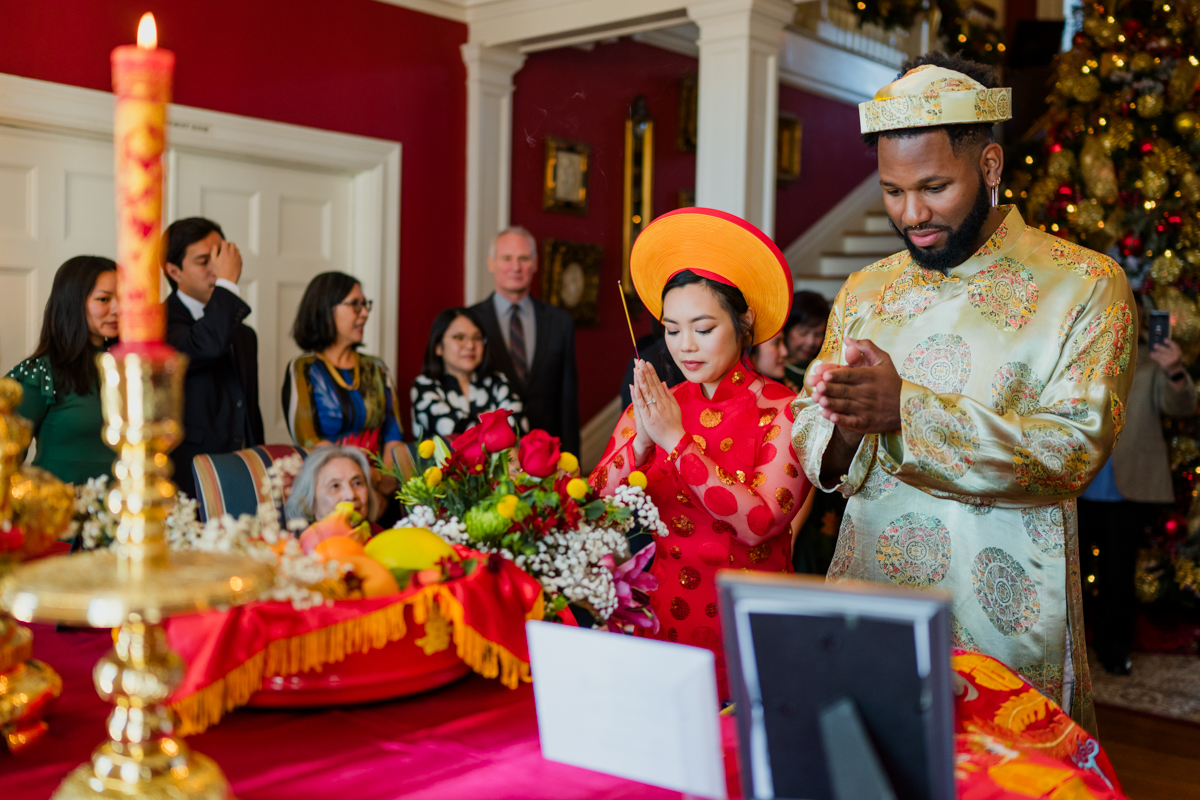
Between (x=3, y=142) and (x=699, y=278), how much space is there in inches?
126

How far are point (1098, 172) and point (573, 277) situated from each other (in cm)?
267

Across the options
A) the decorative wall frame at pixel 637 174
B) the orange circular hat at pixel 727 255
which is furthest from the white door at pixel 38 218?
the orange circular hat at pixel 727 255

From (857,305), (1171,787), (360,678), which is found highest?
(857,305)

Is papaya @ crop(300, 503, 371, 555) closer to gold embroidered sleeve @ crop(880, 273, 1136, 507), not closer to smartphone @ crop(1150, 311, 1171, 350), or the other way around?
gold embroidered sleeve @ crop(880, 273, 1136, 507)

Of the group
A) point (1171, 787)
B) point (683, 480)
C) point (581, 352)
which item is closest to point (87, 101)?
point (581, 352)

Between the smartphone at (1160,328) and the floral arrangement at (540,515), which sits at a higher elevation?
the smartphone at (1160,328)

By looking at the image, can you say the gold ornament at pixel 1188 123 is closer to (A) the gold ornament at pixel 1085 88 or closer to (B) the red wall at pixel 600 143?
(A) the gold ornament at pixel 1085 88

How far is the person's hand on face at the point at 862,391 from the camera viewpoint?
1.28m

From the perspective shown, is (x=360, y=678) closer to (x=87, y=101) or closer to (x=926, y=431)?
(x=926, y=431)

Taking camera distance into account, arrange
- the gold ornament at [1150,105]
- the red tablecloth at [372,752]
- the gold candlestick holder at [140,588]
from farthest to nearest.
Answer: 1. the gold ornament at [1150,105]
2. the red tablecloth at [372,752]
3. the gold candlestick holder at [140,588]

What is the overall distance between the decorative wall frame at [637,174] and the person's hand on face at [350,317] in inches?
96.5

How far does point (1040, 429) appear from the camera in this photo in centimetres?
134

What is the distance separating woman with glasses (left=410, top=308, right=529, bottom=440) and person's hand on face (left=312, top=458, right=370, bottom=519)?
0.97m

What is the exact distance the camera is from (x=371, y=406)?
11.6 feet
